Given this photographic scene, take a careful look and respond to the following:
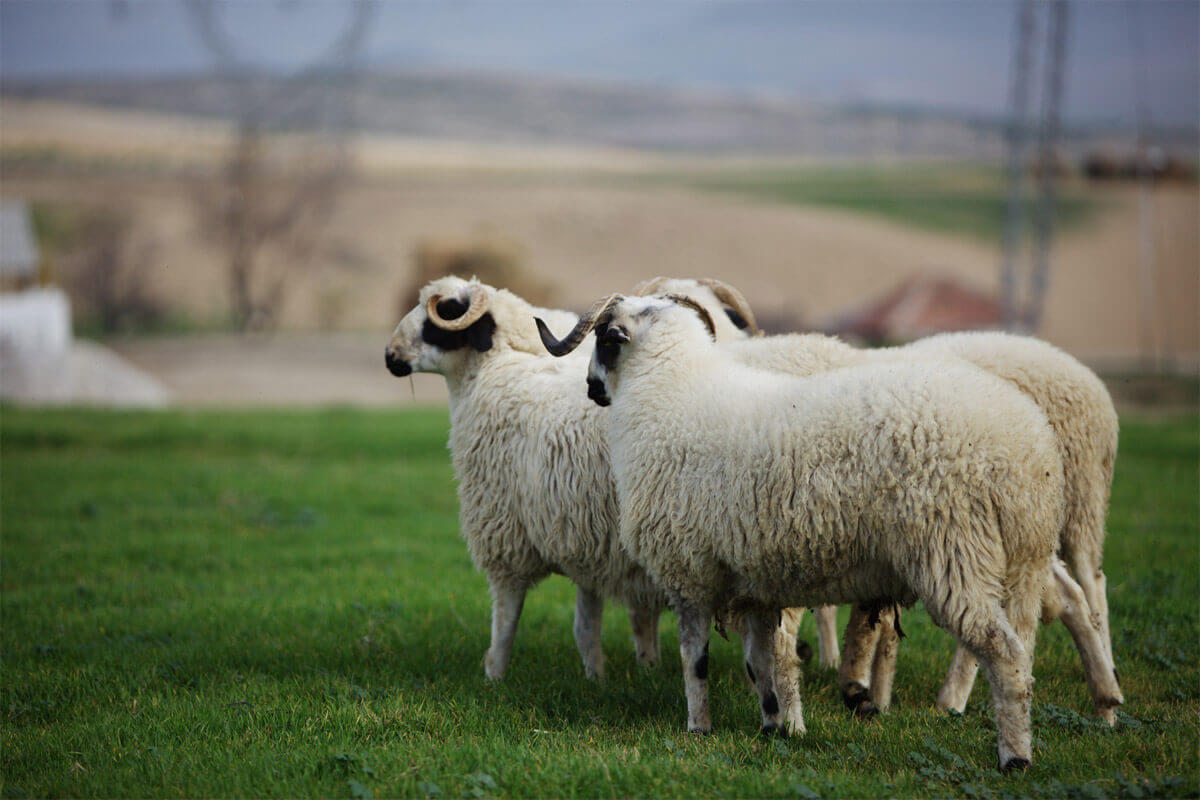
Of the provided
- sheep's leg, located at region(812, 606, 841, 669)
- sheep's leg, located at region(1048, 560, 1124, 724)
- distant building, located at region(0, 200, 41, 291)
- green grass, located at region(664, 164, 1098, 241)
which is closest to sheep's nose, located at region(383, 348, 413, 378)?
sheep's leg, located at region(812, 606, 841, 669)

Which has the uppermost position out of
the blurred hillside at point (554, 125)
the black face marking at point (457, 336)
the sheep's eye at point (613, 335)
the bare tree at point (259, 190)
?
the blurred hillside at point (554, 125)

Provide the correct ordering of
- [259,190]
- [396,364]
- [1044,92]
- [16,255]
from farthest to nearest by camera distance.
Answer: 1. [259,190]
2. [16,255]
3. [1044,92]
4. [396,364]

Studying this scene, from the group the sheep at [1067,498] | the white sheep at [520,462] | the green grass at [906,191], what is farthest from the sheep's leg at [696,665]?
the green grass at [906,191]

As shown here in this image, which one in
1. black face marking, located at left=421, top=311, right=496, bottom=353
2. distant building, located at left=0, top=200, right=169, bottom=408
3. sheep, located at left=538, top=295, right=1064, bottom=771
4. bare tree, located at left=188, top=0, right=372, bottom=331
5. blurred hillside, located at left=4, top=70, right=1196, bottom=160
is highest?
blurred hillside, located at left=4, top=70, right=1196, bottom=160

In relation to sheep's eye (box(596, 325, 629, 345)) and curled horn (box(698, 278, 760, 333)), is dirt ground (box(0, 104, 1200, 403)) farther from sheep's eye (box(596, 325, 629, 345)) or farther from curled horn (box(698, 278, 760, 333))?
sheep's eye (box(596, 325, 629, 345))

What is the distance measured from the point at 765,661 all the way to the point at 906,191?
3890 inches

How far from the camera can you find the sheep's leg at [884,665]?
6406 mm

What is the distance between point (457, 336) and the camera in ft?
24.6

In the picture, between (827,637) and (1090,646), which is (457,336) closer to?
(827,637)

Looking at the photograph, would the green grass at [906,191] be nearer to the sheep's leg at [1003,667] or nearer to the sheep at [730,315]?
the sheep at [730,315]

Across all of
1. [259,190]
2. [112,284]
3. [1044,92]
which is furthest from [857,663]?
[112,284]

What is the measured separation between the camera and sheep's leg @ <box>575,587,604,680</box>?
22.9ft

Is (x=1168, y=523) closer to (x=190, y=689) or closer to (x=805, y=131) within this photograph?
(x=190, y=689)

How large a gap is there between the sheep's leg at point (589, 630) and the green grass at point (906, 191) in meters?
78.2
